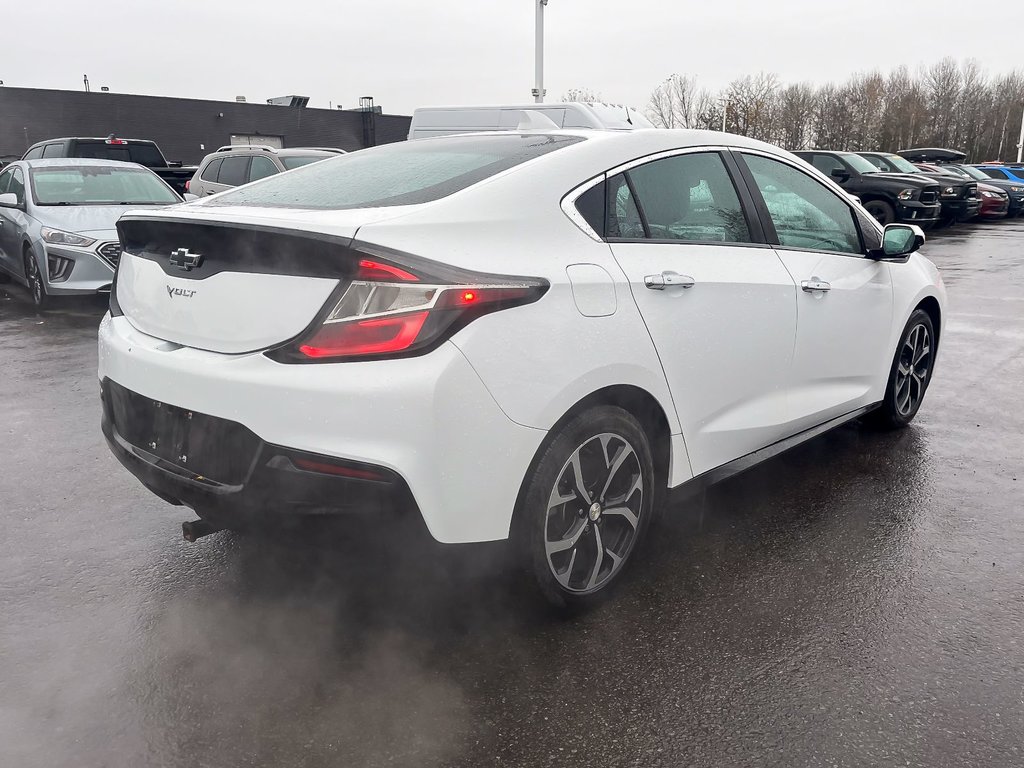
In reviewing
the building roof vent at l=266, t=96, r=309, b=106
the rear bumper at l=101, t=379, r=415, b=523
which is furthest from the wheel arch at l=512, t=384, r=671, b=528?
the building roof vent at l=266, t=96, r=309, b=106

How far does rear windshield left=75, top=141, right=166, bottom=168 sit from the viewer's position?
14406mm

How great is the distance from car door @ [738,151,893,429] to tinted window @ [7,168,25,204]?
27.9 feet

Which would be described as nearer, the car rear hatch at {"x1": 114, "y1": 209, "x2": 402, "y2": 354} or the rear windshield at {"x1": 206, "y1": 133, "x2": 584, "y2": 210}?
the car rear hatch at {"x1": 114, "y1": 209, "x2": 402, "y2": 354}

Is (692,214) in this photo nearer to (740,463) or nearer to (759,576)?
(740,463)

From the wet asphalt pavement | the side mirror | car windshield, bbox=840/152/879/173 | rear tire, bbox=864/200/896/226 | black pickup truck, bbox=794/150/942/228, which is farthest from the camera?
car windshield, bbox=840/152/879/173

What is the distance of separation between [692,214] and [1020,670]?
187 centimetres

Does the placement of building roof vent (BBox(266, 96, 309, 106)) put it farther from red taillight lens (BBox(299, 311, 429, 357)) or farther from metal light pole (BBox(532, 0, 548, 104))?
red taillight lens (BBox(299, 311, 429, 357))

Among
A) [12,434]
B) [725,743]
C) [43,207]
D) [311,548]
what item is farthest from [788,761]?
[43,207]

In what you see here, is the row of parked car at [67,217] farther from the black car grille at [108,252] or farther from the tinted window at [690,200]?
the tinted window at [690,200]

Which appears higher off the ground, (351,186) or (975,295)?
(351,186)

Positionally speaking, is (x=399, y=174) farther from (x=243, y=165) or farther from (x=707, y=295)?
(x=243, y=165)

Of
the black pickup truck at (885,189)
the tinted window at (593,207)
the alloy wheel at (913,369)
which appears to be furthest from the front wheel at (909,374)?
the black pickup truck at (885,189)

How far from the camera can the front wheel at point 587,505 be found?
2.63 meters

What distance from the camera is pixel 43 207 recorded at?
8984 mm
